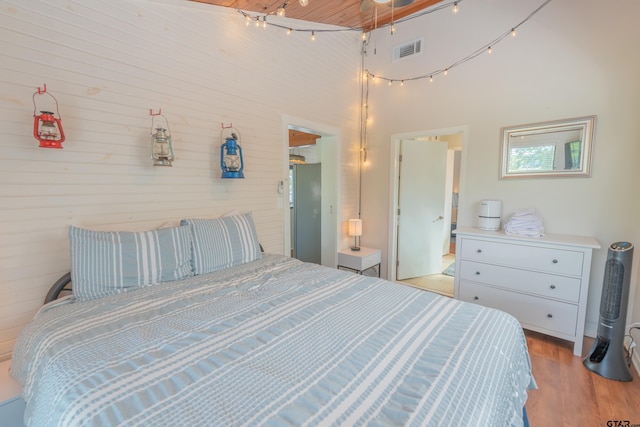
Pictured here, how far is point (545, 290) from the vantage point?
2404mm

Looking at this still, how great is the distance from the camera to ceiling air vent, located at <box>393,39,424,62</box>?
3.37 m

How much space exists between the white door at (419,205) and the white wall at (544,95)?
49 centimetres

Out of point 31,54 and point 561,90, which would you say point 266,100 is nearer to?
point 31,54

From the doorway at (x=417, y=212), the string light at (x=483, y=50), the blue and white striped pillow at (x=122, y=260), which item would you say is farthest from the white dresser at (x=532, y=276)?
the blue and white striped pillow at (x=122, y=260)

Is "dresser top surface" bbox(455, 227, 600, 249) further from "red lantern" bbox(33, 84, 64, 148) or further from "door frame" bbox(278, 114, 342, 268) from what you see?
"red lantern" bbox(33, 84, 64, 148)

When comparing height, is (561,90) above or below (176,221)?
above

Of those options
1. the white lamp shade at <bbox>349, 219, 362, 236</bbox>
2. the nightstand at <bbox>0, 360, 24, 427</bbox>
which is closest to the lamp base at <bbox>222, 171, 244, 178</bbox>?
the nightstand at <bbox>0, 360, 24, 427</bbox>

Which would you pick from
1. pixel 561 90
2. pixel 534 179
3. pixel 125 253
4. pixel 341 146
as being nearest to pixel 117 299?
pixel 125 253

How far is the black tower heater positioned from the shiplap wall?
279 centimetres

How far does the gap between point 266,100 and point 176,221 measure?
146 centimetres

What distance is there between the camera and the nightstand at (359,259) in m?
3.55

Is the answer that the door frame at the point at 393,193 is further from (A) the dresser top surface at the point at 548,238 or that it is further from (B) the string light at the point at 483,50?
(A) the dresser top surface at the point at 548,238

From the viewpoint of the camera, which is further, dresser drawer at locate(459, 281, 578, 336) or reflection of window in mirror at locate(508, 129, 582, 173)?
reflection of window in mirror at locate(508, 129, 582, 173)

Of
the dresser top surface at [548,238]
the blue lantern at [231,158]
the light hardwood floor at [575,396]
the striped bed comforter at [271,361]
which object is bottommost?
the light hardwood floor at [575,396]
